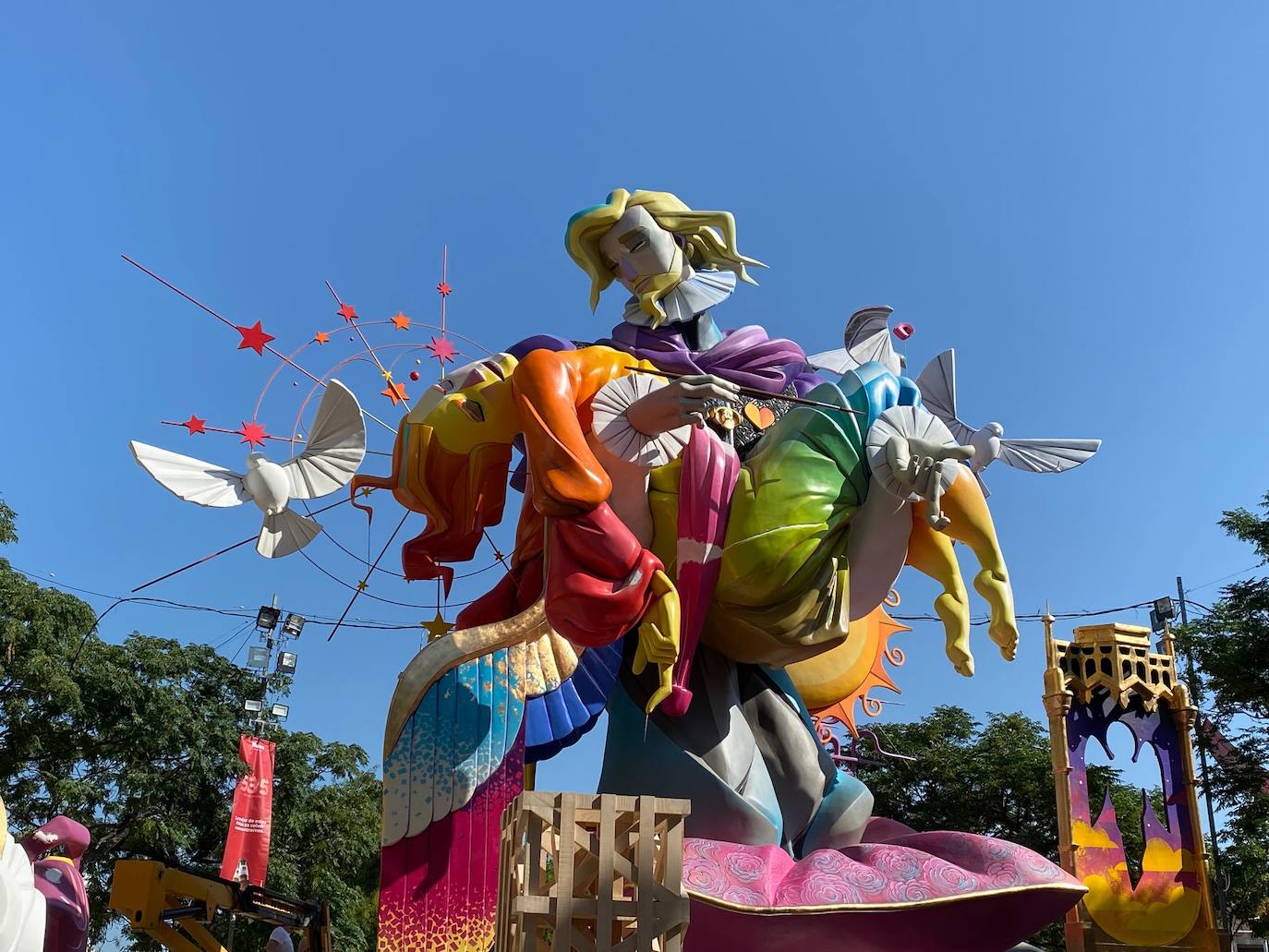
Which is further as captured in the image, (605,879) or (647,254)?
(647,254)

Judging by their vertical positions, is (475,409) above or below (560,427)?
above

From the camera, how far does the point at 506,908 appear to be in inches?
198

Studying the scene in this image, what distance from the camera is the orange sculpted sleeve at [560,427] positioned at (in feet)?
22.4

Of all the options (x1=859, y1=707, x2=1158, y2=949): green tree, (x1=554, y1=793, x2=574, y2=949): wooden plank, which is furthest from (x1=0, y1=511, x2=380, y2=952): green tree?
(x1=554, y1=793, x2=574, y2=949): wooden plank

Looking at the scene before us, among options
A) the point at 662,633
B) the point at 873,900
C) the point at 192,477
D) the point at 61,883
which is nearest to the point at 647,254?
the point at 662,633

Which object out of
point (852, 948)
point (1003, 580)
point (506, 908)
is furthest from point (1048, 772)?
point (506, 908)

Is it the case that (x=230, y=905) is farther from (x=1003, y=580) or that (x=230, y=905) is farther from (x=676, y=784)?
(x=1003, y=580)

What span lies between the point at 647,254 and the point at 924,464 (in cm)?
233

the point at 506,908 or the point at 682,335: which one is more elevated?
the point at 682,335

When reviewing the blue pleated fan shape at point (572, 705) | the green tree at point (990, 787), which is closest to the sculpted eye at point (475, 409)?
the blue pleated fan shape at point (572, 705)

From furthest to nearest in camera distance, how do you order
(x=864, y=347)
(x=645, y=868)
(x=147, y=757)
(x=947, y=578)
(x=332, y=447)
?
(x=147, y=757)
(x=864, y=347)
(x=332, y=447)
(x=947, y=578)
(x=645, y=868)

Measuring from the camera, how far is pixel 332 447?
7.93m

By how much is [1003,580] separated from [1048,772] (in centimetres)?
→ 1345

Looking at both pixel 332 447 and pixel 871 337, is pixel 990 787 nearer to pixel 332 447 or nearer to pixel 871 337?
pixel 871 337
